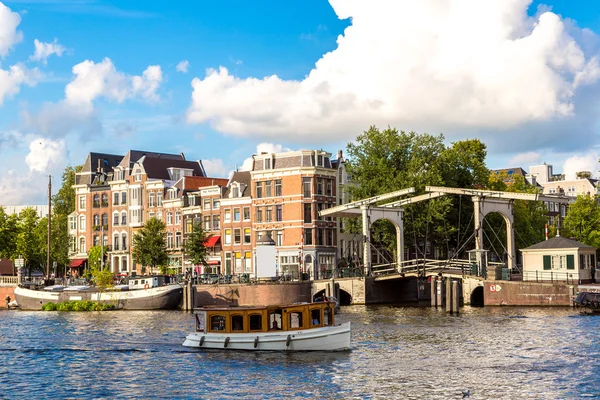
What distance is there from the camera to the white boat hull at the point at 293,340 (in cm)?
3859

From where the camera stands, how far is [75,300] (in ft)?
241

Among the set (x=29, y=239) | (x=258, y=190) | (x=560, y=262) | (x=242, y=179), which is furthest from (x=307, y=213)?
(x=29, y=239)

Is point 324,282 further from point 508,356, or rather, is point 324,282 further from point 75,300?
point 508,356

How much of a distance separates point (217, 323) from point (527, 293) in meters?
26.8

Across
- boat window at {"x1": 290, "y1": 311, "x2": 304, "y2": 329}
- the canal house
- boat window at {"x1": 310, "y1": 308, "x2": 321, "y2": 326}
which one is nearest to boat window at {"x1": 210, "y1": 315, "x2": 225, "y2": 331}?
boat window at {"x1": 290, "y1": 311, "x2": 304, "y2": 329}

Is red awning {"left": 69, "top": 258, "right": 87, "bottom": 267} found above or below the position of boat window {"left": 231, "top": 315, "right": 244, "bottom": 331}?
above

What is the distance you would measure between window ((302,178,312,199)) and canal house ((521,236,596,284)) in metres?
24.7

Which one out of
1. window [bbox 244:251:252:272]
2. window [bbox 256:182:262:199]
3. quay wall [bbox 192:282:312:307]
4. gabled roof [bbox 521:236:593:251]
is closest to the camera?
gabled roof [bbox 521:236:593:251]

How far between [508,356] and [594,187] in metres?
118

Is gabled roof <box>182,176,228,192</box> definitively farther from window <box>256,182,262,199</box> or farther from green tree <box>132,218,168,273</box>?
window <box>256,182,262,199</box>

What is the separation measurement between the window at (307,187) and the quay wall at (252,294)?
14239 mm

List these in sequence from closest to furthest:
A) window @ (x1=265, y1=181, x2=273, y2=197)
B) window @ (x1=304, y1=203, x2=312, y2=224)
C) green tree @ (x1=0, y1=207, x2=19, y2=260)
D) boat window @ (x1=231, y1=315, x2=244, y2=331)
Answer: boat window @ (x1=231, y1=315, x2=244, y2=331) → window @ (x1=304, y1=203, x2=312, y2=224) → window @ (x1=265, y1=181, x2=273, y2=197) → green tree @ (x1=0, y1=207, x2=19, y2=260)

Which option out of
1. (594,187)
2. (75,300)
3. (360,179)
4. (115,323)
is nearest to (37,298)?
(75,300)

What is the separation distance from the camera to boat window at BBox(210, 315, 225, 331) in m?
40.7
